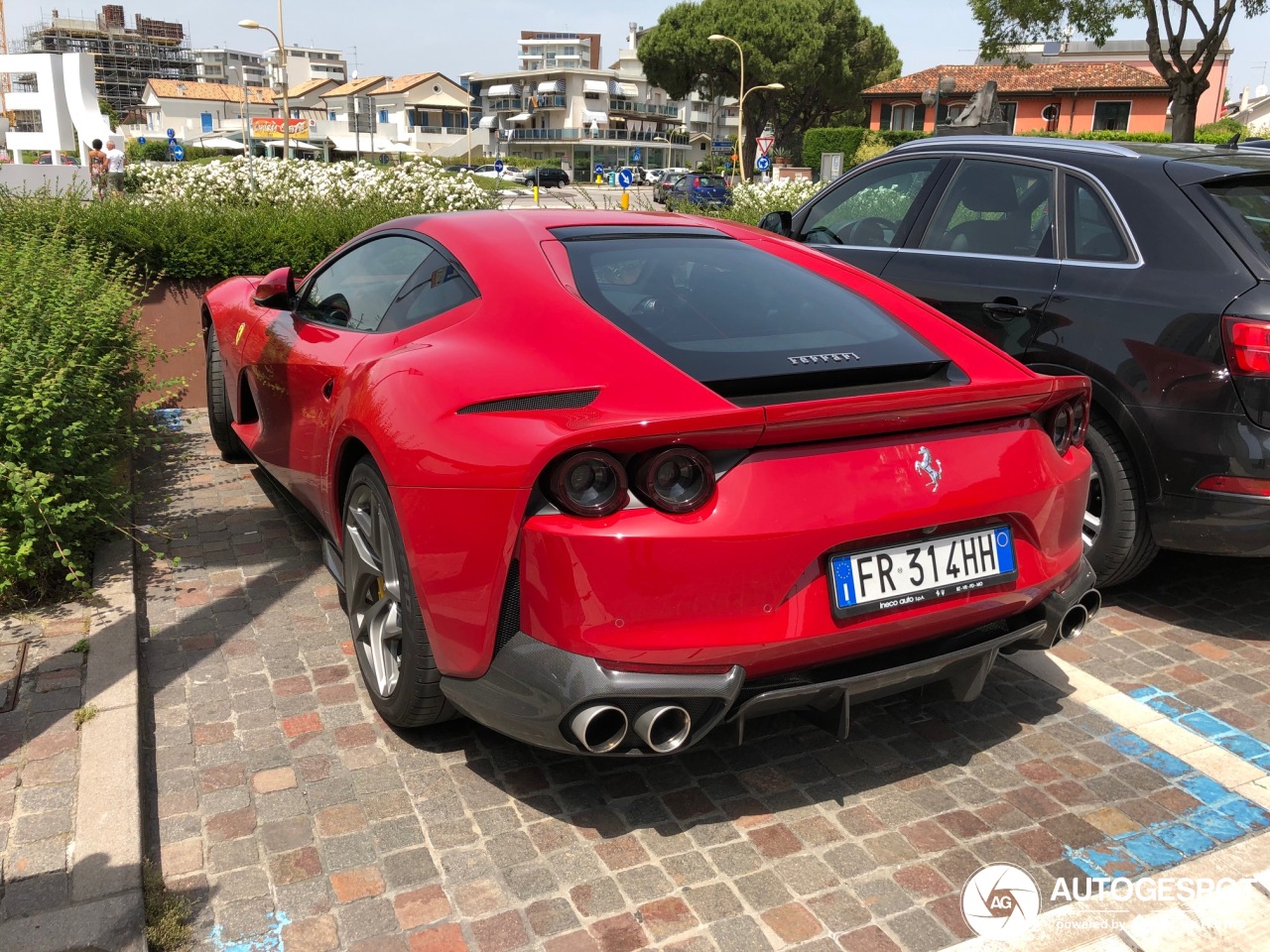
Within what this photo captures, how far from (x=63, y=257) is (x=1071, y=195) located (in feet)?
16.9

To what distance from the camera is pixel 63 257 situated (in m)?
5.86

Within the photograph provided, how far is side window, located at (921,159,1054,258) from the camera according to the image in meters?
4.71

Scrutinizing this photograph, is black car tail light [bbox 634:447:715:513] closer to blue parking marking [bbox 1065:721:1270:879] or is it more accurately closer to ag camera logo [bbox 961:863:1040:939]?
ag camera logo [bbox 961:863:1040:939]

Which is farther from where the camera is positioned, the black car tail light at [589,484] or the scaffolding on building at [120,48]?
the scaffolding on building at [120,48]

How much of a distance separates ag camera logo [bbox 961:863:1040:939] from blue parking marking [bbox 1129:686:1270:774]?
1.11 metres

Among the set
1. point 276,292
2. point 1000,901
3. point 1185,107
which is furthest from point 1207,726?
point 1185,107

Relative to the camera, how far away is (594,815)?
2996 millimetres

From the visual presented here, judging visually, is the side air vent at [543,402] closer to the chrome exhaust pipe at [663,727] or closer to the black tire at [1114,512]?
the chrome exhaust pipe at [663,727]

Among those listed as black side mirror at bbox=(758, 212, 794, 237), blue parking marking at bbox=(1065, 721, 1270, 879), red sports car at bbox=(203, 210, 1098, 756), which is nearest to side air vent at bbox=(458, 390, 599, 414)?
red sports car at bbox=(203, 210, 1098, 756)

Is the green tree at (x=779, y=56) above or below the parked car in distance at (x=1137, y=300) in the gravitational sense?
above

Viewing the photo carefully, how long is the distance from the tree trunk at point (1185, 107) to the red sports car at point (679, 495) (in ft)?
59.4

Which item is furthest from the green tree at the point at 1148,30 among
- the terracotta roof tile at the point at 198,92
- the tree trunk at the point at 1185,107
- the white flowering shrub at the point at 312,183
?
the terracotta roof tile at the point at 198,92

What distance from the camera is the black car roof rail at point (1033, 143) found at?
4.66 m

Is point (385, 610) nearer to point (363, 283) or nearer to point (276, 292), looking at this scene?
point (363, 283)
